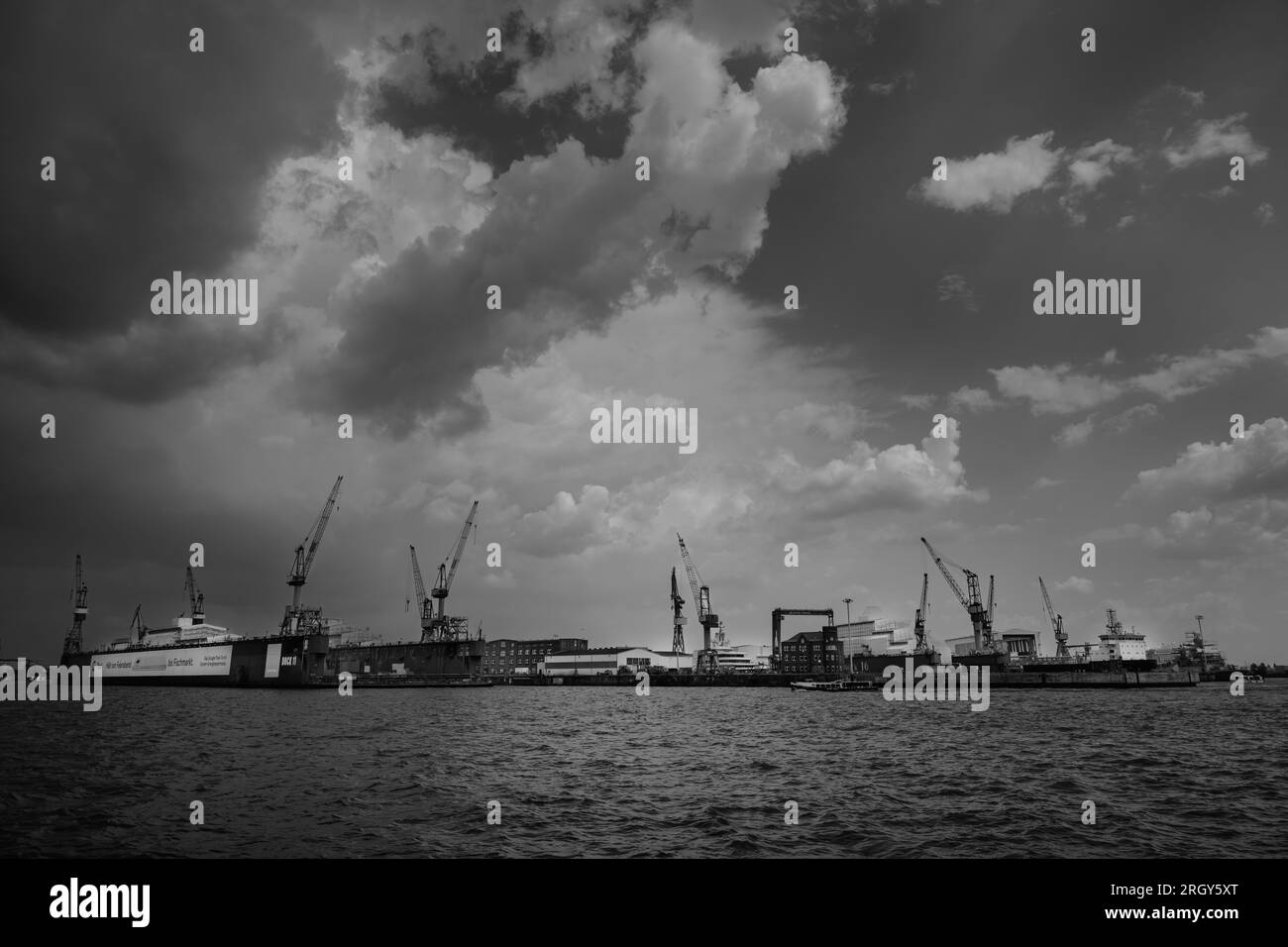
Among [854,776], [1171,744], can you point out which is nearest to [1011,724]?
[1171,744]

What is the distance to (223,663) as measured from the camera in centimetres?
14362

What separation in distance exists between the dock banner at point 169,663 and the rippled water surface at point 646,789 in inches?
3786

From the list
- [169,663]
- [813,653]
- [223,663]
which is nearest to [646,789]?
[223,663]

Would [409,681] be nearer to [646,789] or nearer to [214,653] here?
[214,653]

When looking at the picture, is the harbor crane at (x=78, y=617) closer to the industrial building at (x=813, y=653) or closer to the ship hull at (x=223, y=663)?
the ship hull at (x=223, y=663)

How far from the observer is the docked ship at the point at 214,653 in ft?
454

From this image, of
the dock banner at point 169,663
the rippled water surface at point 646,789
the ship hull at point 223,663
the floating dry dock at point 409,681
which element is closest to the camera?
the rippled water surface at point 646,789

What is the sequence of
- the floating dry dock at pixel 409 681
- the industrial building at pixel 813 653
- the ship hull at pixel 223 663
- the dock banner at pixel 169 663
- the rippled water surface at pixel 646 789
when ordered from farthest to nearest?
1. the industrial building at pixel 813 653
2. the floating dry dock at pixel 409 681
3. the dock banner at pixel 169 663
4. the ship hull at pixel 223 663
5. the rippled water surface at pixel 646 789

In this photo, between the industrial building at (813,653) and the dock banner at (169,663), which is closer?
the dock banner at (169,663)

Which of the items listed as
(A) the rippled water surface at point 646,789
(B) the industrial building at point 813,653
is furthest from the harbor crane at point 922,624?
(A) the rippled water surface at point 646,789

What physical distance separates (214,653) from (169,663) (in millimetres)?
13373

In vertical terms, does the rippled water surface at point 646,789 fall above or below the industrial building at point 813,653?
above
